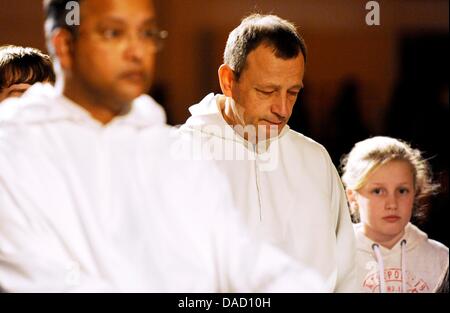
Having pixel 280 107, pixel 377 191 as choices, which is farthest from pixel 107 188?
pixel 377 191

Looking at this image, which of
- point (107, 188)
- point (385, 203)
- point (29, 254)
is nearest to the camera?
point (29, 254)

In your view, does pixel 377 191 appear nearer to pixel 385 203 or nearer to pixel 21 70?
pixel 385 203

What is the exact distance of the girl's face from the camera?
2.44 meters

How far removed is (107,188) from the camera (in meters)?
2.19

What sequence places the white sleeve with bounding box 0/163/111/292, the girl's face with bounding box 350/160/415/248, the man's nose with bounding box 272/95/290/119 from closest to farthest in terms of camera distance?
the white sleeve with bounding box 0/163/111/292
the man's nose with bounding box 272/95/290/119
the girl's face with bounding box 350/160/415/248

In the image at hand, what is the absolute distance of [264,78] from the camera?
221 centimetres

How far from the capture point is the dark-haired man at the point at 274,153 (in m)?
2.22

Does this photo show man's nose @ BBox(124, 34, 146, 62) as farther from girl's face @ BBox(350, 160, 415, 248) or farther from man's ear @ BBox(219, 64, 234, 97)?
girl's face @ BBox(350, 160, 415, 248)

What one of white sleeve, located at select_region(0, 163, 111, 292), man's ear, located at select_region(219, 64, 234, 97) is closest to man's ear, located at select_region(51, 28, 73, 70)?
white sleeve, located at select_region(0, 163, 111, 292)

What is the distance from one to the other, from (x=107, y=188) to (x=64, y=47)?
1.17 feet
